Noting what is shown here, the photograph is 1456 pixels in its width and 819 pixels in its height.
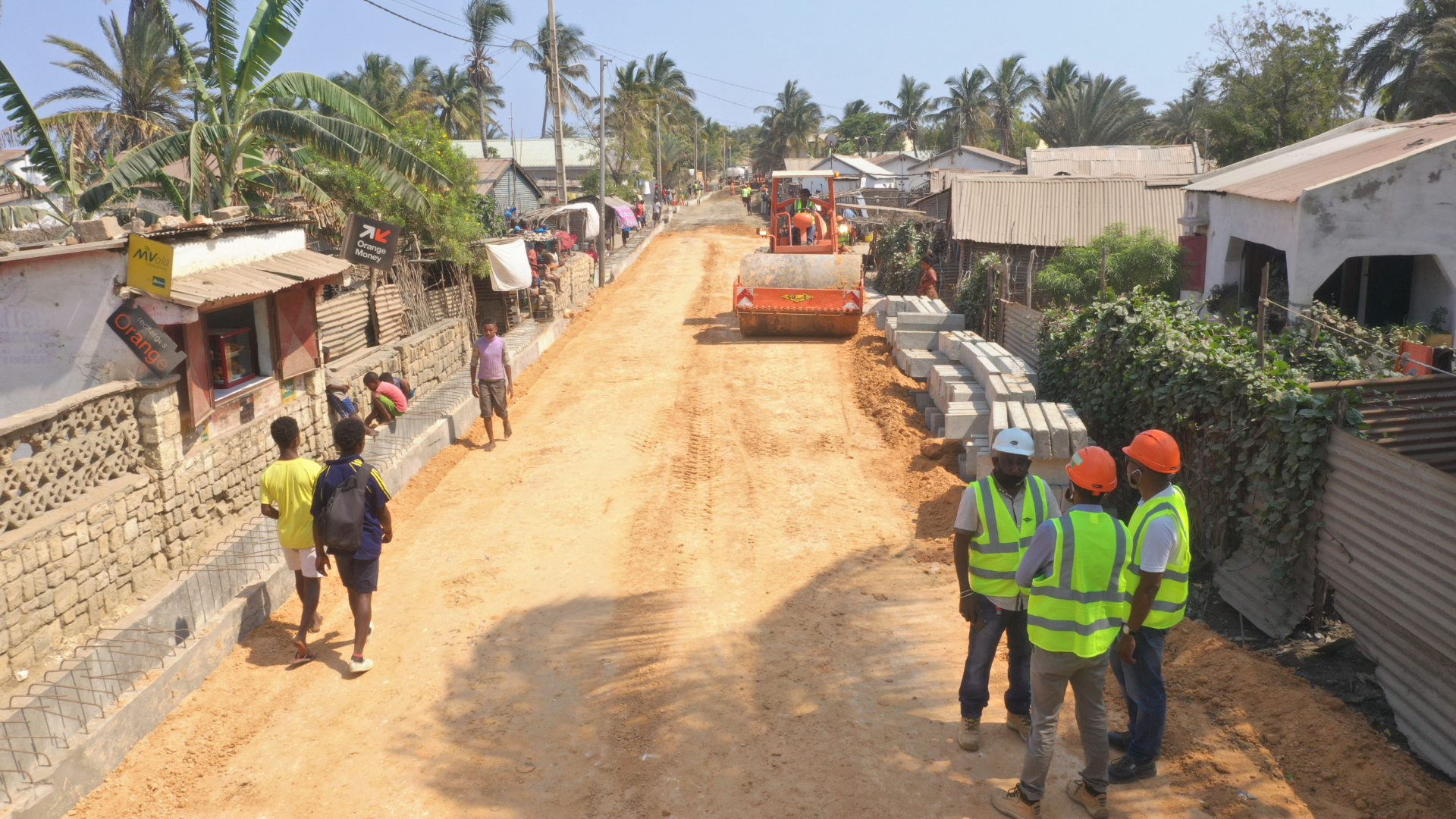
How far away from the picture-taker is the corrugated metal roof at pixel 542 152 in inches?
2413

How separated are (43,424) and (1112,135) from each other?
2067 inches

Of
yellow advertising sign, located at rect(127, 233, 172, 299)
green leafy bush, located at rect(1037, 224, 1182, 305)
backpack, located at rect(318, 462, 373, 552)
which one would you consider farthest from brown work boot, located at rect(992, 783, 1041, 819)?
green leafy bush, located at rect(1037, 224, 1182, 305)

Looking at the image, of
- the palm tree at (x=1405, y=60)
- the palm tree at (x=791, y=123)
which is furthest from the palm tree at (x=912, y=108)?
the palm tree at (x=1405, y=60)

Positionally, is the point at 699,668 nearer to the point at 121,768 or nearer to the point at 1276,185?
the point at 121,768

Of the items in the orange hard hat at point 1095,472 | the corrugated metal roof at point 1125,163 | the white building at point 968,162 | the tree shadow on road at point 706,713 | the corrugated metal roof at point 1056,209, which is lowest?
the tree shadow on road at point 706,713

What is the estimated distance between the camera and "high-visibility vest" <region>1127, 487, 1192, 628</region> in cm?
445

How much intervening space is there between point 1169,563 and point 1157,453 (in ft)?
1.65

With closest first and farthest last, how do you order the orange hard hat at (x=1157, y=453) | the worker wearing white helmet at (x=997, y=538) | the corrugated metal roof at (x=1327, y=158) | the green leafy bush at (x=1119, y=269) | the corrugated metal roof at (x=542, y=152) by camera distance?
the orange hard hat at (x=1157, y=453) → the worker wearing white helmet at (x=997, y=538) → the corrugated metal roof at (x=1327, y=158) → the green leafy bush at (x=1119, y=269) → the corrugated metal roof at (x=542, y=152)

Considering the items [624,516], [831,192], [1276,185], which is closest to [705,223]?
[831,192]

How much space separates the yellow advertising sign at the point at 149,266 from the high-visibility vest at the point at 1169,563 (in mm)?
7403

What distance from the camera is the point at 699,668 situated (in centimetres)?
639

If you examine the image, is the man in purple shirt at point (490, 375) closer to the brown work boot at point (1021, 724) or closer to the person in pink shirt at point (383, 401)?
the person in pink shirt at point (383, 401)

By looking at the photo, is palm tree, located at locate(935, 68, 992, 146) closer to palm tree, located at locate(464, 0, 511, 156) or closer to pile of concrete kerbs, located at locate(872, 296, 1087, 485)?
palm tree, located at locate(464, 0, 511, 156)

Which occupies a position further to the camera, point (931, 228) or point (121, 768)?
point (931, 228)
